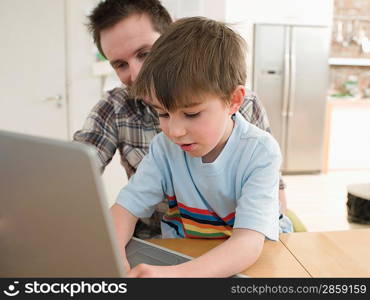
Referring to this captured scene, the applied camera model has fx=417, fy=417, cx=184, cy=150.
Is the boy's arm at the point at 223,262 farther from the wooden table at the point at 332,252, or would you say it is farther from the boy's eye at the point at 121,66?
the boy's eye at the point at 121,66

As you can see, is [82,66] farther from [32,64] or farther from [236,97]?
[236,97]

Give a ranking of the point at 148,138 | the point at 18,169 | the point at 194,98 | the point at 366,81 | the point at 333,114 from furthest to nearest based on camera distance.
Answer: the point at 366,81
the point at 333,114
the point at 148,138
the point at 194,98
the point at 18,169

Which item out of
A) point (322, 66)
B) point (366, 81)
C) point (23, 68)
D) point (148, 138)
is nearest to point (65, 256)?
point (148, 138)

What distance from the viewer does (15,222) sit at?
21.3 inches

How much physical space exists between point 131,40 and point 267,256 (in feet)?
2.21

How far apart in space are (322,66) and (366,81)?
4.12ft

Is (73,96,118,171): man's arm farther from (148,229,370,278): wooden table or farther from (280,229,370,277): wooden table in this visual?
(280,229,370,277): wooden table

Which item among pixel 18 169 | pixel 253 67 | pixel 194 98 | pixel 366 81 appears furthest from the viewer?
pixel 366 81

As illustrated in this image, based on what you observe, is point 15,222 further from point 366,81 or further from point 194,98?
point 366,81

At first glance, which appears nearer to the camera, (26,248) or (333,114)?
(26,248)

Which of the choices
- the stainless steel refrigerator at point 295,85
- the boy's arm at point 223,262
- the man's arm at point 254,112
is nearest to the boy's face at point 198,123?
the boy's arm at point 223,262

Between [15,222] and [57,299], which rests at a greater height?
[15,222]

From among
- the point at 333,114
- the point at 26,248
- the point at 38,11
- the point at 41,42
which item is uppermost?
the point at 38,11

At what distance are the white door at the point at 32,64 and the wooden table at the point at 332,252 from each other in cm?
276
